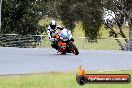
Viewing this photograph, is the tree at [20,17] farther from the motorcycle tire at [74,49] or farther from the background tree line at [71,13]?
the motorcycle tire at [74,49]

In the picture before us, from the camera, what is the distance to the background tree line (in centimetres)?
3969

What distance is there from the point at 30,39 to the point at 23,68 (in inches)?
756

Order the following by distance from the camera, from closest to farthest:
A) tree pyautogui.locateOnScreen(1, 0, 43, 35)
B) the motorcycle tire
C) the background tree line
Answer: the motorcycle tire, tree pyautogui.locateOnScreen(1, 0, 43, 35), the background tree line

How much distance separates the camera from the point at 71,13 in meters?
50.2

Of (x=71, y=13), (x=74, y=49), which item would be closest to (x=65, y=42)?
(x=74, y=49)

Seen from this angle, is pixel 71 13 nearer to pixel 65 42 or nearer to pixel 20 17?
pixel 20 17

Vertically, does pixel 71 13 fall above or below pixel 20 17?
above

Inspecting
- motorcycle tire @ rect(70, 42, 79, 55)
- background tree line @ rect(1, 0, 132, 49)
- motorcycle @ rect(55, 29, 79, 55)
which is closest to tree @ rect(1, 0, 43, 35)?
background tree line @ rect(1, 0, 132, 49)

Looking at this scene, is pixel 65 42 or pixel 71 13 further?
pixel 71 13

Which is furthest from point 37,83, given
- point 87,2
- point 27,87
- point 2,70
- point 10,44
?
point 87,2

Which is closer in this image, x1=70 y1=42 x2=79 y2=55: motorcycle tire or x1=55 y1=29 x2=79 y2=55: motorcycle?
x1=70 y1=42 x2=79 y2=55: motorcycle tire

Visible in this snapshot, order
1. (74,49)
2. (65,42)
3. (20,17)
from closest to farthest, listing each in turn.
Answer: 1. (74,49)
2. (65,42)
3. (20,17)

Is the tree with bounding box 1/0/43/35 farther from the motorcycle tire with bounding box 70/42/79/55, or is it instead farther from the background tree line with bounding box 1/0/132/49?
the motorcycle tire with bounding box 70/42/79/55

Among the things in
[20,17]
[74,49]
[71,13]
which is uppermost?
[71,13]
